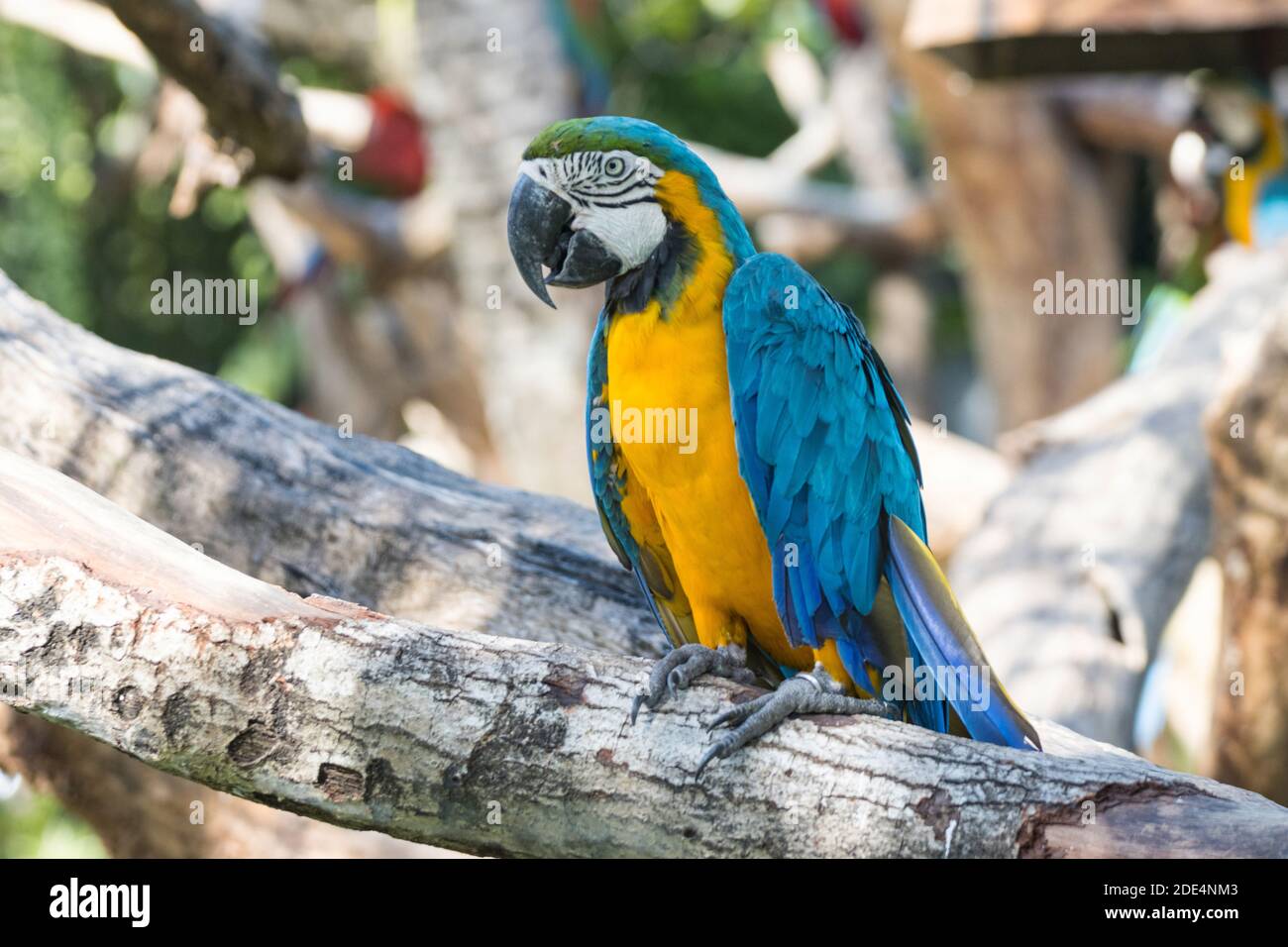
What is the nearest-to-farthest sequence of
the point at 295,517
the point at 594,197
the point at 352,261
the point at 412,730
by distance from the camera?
the point at 412,730
the point at 594,197
the point at 295,517
the point at 352,261

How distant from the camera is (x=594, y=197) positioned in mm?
1558

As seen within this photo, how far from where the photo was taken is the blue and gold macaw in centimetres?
155

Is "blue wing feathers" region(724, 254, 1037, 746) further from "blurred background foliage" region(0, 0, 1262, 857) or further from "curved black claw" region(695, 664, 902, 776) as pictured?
"blurred background foliage" region(0, 0, 1262, 857)

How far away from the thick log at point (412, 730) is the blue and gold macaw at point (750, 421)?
0.22 meters

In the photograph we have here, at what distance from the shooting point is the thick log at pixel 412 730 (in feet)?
4.17

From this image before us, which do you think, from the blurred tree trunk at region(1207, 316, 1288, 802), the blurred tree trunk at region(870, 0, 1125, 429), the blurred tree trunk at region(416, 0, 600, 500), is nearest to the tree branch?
the blurred tree trunk at region(416, 0, 600, 500)

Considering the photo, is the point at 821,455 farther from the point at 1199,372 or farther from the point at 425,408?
the point at 425,408

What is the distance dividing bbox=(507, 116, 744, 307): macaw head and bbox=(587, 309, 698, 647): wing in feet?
0.38

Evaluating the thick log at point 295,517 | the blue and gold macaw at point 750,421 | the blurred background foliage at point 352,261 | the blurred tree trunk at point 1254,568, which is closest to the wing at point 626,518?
the blue and gold macaw at point 750,421

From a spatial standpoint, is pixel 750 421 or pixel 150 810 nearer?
pixel 750 421

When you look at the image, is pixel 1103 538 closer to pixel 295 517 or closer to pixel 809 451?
pixel 809 451

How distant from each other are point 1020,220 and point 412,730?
12.6 feet

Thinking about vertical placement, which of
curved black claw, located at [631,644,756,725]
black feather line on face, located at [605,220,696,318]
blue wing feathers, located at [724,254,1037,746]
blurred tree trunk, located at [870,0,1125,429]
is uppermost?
blurred tree trunk, located at [870,0,1125,429]

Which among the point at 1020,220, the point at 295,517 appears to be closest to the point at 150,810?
the point at 295,517
